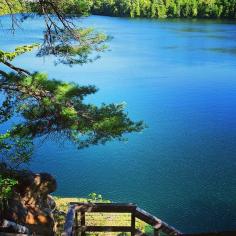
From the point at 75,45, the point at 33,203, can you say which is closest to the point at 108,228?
the point at 33,203

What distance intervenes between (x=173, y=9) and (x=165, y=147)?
76.5 metres

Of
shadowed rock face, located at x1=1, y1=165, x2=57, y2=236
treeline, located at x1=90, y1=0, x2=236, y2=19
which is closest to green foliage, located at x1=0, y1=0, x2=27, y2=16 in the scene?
shadowed rock face, located at x1=1, y1=165, x2=57, y2=236

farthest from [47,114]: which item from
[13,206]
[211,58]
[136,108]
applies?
[211,58]

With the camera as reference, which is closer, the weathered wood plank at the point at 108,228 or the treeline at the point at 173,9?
the weathered wood plank at the point at 108,228

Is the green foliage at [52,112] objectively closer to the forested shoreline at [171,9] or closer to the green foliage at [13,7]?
the green foliage at [13,7]

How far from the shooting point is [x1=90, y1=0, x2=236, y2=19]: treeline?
90.6m

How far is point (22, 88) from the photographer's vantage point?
8.06 metres

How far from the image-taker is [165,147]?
21938 mm

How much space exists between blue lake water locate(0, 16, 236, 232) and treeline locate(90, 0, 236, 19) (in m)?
48.7

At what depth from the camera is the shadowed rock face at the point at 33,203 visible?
23.5 feet

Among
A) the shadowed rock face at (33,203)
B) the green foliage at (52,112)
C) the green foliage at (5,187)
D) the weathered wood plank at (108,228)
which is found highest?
the green foliage at (52,112)

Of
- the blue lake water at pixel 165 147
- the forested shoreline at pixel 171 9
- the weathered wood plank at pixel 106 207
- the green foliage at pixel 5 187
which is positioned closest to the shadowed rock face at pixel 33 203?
the green foliage at pixel 5 187

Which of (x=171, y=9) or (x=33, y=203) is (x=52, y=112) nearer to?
(x=33, y=203)

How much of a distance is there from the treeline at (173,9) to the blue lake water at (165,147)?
160 feet
